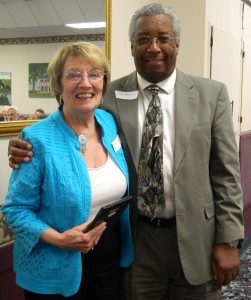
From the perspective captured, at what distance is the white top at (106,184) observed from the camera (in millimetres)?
1631

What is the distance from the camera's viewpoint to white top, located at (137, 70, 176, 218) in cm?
180

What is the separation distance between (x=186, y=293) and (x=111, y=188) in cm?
64

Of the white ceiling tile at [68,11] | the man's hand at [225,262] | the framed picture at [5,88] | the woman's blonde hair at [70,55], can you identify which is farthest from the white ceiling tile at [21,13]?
the man's hand at [225,262]

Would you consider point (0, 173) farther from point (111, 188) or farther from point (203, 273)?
point (203, 273)

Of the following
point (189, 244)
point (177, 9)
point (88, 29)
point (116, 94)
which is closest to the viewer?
point (189, 244)

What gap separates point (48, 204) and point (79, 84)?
50 centimetres

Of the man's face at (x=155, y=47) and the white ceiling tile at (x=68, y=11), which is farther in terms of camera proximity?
the white ceiling tile at (x=68, y=11)

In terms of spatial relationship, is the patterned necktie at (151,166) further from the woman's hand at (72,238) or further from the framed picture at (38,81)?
the framed picture at (38,81)

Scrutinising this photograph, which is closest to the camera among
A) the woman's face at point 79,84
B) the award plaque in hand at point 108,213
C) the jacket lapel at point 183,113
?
the award plaque in hand at point 108,213

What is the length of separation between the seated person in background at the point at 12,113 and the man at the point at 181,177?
68 centimetres

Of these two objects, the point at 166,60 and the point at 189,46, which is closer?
the point at 166,60

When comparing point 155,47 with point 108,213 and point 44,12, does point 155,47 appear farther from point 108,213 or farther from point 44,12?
point 44,12

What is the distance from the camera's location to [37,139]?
156cm

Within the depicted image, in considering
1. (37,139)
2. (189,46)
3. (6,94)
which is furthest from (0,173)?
(189,46)
